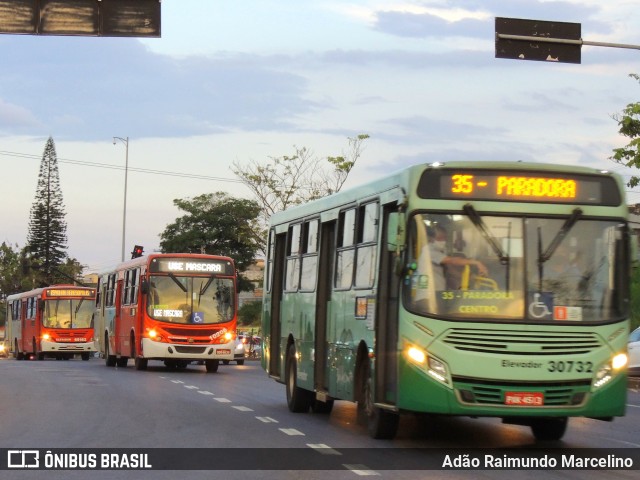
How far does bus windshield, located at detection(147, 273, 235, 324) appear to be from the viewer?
3619 cm

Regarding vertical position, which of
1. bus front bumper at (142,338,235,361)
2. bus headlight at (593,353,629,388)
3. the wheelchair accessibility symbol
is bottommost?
bus front bumper at (142,338,235,361)

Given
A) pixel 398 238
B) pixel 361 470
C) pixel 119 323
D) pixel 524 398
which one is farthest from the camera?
pixel 119 323

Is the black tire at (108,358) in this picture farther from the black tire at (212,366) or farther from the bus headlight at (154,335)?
the bus headlight at (154,335)

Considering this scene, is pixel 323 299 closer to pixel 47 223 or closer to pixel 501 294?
pixel 501 294

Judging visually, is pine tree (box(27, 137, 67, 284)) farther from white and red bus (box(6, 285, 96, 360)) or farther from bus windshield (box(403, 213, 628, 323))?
bus windshield (box(403, 213, 628, 323))

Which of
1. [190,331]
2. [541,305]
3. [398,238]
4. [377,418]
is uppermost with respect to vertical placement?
[398,238]

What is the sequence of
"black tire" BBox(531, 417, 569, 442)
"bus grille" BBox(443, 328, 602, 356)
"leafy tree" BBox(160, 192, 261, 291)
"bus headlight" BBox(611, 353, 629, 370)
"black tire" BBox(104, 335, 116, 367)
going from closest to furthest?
1. "bus grille" BBox(443, 328, 602, 356)
2. "bus headlight" BBox(611, 353, 629, 370)
3. "black tire" BBox(531, 417, 569, 442)
4. "black tire" BBox(104, 335, 116, 367)
5. "leafy tree" BBox(160, 192, 261, 291)

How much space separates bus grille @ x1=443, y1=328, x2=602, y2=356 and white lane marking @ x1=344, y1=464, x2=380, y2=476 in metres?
1.87

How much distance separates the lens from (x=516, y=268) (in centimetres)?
1391

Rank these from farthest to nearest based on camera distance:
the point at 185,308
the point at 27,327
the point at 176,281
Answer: the point at 27,327 < the point at 185,308 < the point at 176,281

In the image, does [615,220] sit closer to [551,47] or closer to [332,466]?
[332,466]

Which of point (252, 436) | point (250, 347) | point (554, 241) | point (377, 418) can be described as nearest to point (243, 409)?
point (252, 436)

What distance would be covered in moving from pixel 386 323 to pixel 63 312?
154ft

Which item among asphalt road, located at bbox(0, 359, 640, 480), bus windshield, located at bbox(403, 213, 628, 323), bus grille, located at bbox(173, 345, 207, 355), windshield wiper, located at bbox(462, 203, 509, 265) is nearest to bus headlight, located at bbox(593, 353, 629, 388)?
bus windshield, located at bbox(403, 213, 628, 323)
